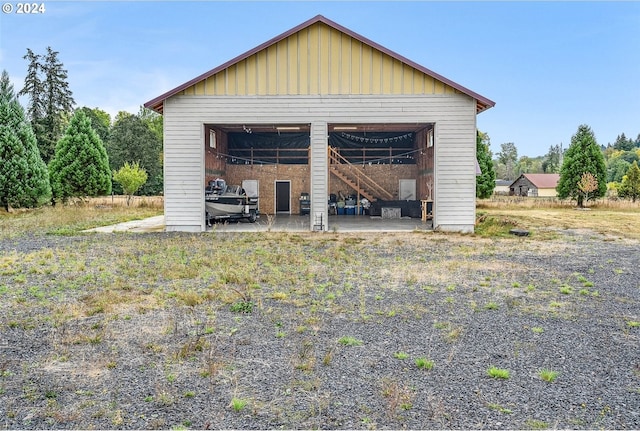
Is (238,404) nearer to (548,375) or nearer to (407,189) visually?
(548,375)

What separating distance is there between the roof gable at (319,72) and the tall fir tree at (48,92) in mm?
28488

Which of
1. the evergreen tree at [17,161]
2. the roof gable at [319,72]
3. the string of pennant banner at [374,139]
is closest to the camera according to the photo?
the roof gable at [319,72]

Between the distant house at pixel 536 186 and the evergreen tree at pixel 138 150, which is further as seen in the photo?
the distant house at pixel 536 186

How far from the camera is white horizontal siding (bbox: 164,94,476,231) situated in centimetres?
1461

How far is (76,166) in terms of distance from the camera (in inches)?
1059

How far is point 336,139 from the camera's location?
75.7 ft

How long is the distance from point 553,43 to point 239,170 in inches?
817

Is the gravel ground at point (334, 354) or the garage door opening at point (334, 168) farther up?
the garage door opening at point (334, 168)

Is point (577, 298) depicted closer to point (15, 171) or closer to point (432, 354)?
point (432, 354)

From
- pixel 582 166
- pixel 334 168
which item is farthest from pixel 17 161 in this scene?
pixel 582 166

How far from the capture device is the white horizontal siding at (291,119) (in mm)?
14609

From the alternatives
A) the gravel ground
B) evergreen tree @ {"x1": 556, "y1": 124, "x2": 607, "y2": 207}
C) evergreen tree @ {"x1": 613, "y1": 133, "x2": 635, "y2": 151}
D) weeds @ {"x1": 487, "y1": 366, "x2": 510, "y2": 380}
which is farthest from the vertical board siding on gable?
evergreen tree @ {"x1": 613, "y1": 133, "x2": 635, "y2": 151}

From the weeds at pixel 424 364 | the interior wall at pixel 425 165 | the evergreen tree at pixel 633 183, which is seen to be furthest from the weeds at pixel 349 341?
the evergreen tree at pixel 633 183

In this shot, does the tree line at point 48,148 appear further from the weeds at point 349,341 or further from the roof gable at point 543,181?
the roof gable at point 543,181
